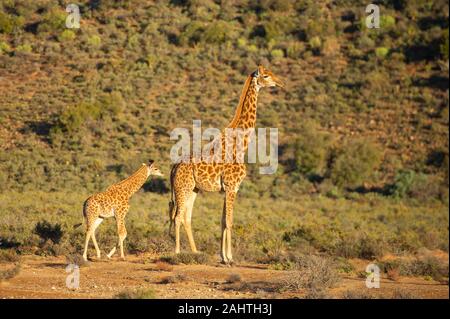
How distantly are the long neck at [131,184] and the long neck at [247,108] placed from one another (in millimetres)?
2378

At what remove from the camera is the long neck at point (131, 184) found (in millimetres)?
16641

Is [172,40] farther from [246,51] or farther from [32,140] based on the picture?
[32,140]

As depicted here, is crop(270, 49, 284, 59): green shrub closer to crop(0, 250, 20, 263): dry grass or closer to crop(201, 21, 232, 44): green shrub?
crop(201, 21, 232, 44): green shrub

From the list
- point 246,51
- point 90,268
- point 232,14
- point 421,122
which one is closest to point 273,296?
point 90,268

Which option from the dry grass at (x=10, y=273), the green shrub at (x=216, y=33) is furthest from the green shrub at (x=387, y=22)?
the dry grass at (x=10, y=273)

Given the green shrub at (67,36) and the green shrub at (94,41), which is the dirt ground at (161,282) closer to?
the green shrub at (67,36)

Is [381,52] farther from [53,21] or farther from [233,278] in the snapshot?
[233,278]

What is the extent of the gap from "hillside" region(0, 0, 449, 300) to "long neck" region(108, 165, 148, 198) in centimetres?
168

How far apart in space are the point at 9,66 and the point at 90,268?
14.1m

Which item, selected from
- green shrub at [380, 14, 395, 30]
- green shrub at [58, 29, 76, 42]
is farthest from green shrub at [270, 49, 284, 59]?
green shrub at [58, 29, 76, 42]

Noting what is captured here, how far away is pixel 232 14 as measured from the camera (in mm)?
49781

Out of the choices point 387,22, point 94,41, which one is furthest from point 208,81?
point 387,22

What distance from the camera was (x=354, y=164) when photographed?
3466cm

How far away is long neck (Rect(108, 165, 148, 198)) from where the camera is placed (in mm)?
16641
